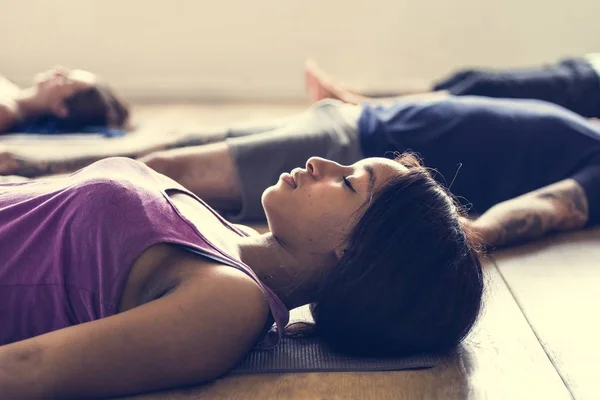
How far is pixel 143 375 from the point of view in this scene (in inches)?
44.5

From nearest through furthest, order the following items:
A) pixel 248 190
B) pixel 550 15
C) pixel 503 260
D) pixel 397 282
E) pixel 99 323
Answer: pixel 99 323
pixel 397 282
pixel 503 260
pixel 248 190
pixel 550 15

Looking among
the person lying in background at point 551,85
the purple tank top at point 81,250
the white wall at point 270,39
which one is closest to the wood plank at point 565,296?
the purple tank top at point 81,250

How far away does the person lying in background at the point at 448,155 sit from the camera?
201 centimetres

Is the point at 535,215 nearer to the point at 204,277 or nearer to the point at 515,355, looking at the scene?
the point at 515,355

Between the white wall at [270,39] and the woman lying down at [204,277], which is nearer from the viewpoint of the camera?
the woman lying down at [204,277]

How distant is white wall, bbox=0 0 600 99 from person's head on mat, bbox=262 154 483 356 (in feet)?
8.36

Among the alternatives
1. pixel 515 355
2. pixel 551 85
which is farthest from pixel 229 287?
pixel 551 85

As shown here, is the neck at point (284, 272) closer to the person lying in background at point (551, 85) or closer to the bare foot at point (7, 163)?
A: the bare foot at point (7, 163)

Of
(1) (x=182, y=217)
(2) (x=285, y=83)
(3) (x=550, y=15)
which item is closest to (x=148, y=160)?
(1) (x=182, y=217)

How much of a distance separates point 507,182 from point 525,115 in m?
0.20

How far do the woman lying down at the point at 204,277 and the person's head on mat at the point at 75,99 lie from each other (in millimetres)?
1644

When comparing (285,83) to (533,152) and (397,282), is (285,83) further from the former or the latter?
(397,282)

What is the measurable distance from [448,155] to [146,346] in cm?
117

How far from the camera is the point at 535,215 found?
6.32 feet
